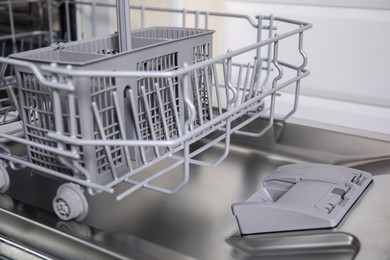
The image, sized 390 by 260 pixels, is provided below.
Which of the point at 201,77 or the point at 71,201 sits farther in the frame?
the point at 201,77

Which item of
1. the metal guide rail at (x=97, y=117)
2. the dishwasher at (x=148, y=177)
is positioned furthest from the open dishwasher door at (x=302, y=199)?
the metal guide rail at (x=97, y=117)

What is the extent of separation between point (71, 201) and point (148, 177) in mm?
106

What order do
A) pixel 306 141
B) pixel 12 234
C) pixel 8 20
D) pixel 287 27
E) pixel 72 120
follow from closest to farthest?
1. pixel 72 120
2. pixel 12 234
3. pixel 306 141
4. pixel 287 27
5. pixel 8 20

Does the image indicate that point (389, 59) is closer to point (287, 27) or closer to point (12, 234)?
point (287, 27)

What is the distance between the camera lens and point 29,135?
1.94ft

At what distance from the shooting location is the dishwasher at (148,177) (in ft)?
1.74

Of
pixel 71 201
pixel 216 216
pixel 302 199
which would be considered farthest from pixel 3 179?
pixel 302 199

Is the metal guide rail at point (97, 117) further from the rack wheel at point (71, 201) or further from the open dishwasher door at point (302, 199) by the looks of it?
the open dishwasher door at point (302, 199)

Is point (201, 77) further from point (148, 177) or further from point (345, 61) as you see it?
point (345, 61)

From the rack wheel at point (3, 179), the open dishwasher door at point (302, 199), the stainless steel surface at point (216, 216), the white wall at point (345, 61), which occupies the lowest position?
the stainless steel surface at point (216, 216)

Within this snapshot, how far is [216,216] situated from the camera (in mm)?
722

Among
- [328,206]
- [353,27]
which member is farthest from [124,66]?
[353,27]

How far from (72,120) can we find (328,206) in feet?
1.16

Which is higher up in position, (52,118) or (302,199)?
(52,118)
